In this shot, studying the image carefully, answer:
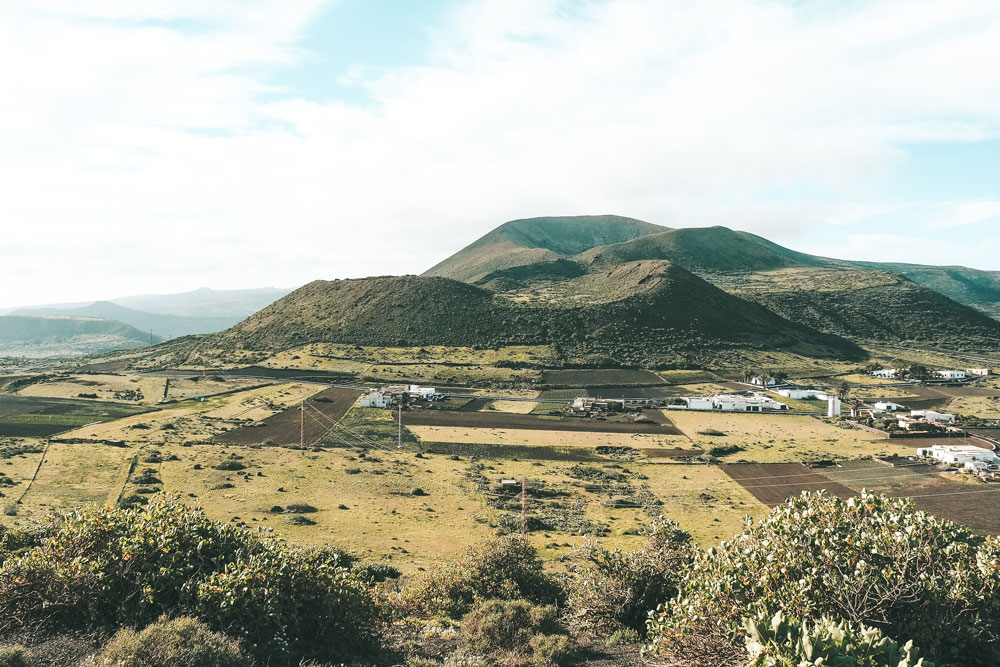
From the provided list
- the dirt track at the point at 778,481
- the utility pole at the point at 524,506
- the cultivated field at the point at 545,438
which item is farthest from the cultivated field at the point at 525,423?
the utility pole at the point at 524,506

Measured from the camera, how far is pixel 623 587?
1049 inches

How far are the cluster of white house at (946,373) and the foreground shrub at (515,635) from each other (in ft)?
501

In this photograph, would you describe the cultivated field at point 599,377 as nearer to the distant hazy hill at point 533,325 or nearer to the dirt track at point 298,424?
the distant hazy hill at point 533,325

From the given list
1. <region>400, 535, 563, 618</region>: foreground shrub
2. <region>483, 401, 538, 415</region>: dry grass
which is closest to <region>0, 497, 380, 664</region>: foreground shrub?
<region>400, 535, 563, 618</region>: foreground shrub

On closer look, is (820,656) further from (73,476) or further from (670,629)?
(73,476)

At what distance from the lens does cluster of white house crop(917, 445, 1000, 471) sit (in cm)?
6525

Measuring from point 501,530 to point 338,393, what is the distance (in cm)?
7588

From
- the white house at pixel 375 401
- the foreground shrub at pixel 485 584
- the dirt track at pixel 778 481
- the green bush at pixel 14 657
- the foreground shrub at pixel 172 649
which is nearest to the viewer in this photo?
the green bush at pixel 14 657

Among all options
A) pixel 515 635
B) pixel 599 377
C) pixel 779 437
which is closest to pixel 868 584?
pixel 515 635

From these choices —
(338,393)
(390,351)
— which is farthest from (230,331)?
(338,393)

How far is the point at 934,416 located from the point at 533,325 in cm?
10856

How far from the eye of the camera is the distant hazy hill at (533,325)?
167125mm

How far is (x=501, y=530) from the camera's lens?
49125mm

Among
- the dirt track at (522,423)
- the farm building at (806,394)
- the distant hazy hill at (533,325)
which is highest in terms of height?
the distant hazy hill at (533,325)
